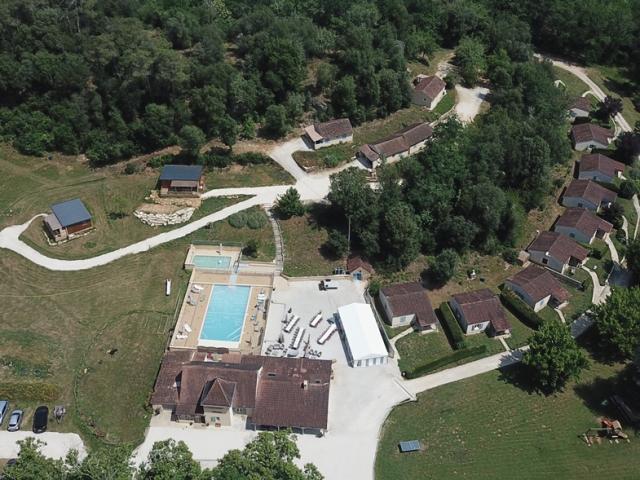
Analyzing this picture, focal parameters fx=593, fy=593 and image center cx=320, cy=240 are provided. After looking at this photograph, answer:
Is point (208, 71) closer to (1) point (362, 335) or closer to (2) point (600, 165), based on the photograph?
(1) point (362, 335)

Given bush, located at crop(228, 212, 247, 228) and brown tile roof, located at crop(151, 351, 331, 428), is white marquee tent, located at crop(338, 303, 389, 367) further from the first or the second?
bush, located at crop(228, 212, 247, 228)

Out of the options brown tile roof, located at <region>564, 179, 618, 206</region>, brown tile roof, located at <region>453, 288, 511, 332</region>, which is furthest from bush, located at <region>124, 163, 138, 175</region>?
brown tile roof, located at <region>564, 179, 618, 206</region>

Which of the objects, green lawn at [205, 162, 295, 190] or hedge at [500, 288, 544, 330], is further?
green lawn at [205, 162, 295, 190]

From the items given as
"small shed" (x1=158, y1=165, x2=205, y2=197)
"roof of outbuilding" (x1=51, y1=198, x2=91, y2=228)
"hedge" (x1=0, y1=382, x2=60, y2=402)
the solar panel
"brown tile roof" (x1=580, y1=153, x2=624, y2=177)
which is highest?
"brown tile roof" (x1=580, y1=153, x2=624, y2=177)

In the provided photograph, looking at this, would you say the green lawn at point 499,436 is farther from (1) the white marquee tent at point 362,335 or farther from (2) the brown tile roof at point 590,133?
(2) the brown tile roof at point 590,133

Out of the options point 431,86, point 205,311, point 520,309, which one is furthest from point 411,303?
point 431,86

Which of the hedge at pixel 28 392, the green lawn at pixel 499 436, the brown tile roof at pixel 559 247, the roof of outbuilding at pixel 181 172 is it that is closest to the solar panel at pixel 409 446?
the green lawn at pixel 499 436

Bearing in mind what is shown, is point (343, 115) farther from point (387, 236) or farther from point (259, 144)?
point (387, 236)
